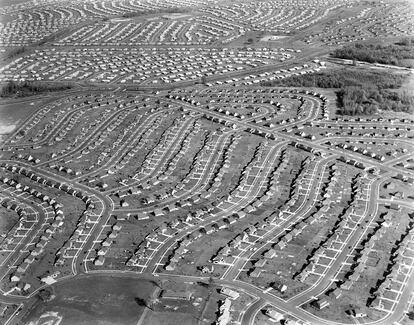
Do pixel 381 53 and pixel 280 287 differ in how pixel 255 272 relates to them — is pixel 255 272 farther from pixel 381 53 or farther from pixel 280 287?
pixel 381 53

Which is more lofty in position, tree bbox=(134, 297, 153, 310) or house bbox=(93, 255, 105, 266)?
house bbox=(93, 255, 105, 266)

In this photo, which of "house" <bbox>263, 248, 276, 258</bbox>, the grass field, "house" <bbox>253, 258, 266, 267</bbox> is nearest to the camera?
the grass field

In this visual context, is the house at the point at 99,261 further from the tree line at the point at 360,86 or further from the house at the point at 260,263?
the tree line at the point at 360,86

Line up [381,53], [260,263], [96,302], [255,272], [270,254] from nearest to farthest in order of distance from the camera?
1. [96,302]
2. [255,272]
3. [260,263]
4. [270,254]
5. [381,53]

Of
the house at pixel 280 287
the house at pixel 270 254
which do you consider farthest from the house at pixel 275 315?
the house at pixel 270 254

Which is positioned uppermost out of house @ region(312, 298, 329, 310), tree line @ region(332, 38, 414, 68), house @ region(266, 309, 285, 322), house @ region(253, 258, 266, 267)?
tree line @ region(332, 38, 414, 68)

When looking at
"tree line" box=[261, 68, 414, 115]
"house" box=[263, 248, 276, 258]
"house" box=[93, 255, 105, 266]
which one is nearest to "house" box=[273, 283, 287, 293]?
"house" box=[263, 248, 276, 258]

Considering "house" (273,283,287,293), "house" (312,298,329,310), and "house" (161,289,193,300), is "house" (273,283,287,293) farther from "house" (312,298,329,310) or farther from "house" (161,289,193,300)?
"house" (161,289,193,300)

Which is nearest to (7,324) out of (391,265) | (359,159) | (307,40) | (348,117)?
(391,265)

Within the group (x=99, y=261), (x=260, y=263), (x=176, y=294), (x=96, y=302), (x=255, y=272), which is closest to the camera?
(x=96, y=302)

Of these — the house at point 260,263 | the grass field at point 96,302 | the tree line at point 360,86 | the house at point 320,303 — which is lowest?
the grass field at point 96,302

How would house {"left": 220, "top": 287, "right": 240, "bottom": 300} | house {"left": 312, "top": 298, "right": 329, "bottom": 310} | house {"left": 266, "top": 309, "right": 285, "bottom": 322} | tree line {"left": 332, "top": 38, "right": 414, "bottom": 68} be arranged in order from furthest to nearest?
tree line {"left": 332, "top": 38, "right": 414, "bottom": 68}
house {"left": 220, "top": 287, "right": 240, "bottom": 300}
house {"left": 312, "top": 298, "right": 329, "bottom": 310}
house {"left": 266, "top": 309, "right": 285, "bottom": 322}

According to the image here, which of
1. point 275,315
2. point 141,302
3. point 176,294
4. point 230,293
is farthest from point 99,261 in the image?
point 275,315
